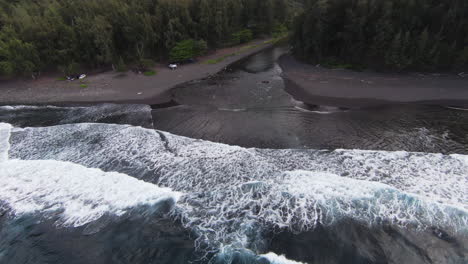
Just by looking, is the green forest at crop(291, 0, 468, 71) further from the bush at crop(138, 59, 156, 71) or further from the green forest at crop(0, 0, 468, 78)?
the bush at crop(138, 59, 156, 71)

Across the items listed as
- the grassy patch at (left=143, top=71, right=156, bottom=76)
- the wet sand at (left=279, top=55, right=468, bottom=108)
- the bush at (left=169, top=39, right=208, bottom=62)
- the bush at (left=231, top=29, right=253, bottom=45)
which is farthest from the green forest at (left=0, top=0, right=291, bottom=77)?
the wet sand at (left=279, top=55, right=468, bottom=108)

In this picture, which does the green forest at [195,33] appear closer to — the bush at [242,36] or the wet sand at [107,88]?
the wet sand at [107,88]

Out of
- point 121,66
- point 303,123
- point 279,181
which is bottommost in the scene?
point 279,181

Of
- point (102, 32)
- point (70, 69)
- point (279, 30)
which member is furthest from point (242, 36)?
point (70, 69)

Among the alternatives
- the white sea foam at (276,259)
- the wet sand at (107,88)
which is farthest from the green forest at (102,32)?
the white sea foam at (276,259)

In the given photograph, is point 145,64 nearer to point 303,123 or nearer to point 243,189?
point 303,123

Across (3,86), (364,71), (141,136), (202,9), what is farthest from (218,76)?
(3,86)

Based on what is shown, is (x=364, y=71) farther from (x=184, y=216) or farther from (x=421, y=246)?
(x=184, y=216)
